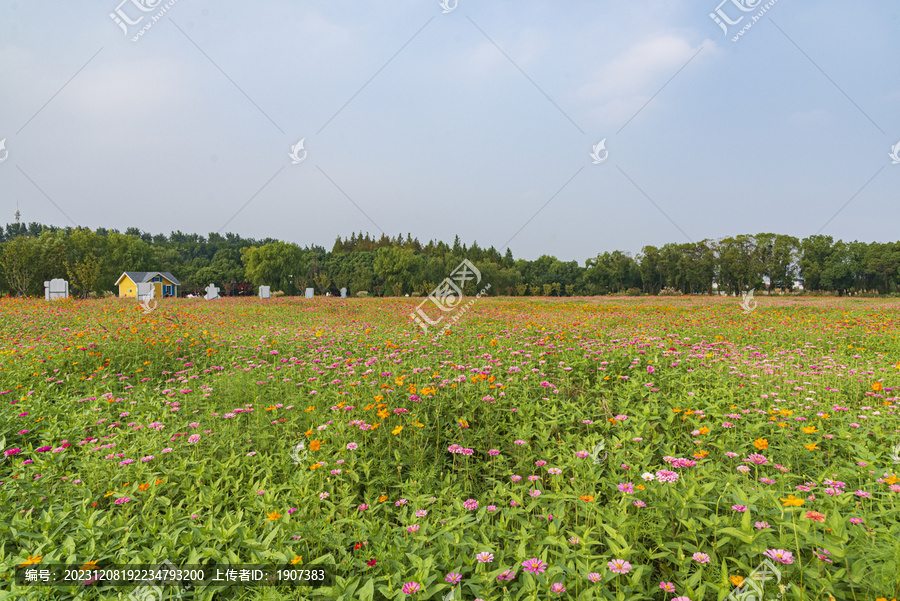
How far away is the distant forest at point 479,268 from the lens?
46156 mm

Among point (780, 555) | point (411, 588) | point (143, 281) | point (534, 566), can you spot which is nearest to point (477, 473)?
point (534, 566)

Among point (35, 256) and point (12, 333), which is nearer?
point (12, 333)

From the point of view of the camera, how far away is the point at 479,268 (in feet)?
186

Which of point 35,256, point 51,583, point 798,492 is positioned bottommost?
point 51,583

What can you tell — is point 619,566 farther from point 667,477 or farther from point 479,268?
point 479,268

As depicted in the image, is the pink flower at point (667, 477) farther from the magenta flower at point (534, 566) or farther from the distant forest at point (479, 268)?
Result: the distant forest at point (479, 268)

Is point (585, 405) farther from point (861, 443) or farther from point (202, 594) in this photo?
point (202, 594)

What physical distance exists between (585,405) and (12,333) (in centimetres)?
1297

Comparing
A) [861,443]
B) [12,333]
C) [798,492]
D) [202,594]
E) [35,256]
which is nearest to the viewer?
[202,594]

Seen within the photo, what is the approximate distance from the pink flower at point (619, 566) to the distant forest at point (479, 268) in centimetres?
5238

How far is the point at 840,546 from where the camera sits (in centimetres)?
205

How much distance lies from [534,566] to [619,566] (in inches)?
16.5

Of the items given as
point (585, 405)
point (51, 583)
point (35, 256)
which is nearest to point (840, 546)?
point (585, 405)


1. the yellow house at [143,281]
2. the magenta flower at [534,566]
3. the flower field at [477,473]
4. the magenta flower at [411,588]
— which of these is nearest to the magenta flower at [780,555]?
the flower field at [477,473]
